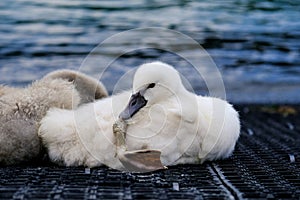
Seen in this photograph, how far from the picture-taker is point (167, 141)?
3316mm

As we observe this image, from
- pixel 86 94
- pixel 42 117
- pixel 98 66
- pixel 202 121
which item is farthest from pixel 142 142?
pixel 98 66

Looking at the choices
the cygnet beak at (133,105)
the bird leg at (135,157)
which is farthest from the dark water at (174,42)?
the bird leg at (135,157)

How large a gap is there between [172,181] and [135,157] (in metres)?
0.28

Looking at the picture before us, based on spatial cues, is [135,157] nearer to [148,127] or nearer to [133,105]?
[148,127]

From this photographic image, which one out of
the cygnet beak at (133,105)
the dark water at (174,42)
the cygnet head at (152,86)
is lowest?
the dark water at (174,42)

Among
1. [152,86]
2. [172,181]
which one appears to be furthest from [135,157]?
[152,86]

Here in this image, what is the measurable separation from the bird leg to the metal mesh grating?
0.05 metres

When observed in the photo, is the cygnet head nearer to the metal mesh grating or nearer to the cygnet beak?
the cygnet beak

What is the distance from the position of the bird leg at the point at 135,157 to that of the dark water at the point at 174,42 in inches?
193

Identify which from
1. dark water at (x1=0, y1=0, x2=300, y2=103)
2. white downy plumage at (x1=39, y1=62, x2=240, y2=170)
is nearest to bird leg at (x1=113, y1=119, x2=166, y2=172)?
white downy plumage at (x1=39, y1=62, x2=240, y2=170)

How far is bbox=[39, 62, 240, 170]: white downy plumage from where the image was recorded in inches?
131

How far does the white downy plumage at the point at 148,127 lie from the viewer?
3328 mm

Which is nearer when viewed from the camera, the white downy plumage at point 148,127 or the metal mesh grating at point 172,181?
the metal mesh grating at point 172,181

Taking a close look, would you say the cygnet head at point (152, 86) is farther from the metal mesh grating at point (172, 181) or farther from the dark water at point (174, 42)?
the dark water at point (174, 42)
